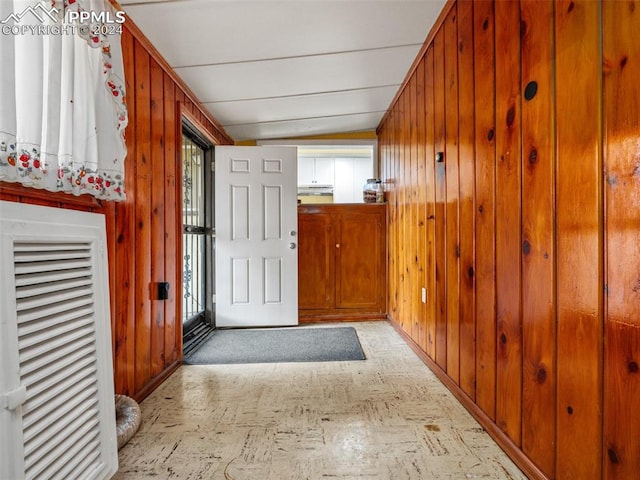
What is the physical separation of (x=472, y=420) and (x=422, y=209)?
1.33m

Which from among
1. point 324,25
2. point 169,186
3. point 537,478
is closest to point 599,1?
point 324,25

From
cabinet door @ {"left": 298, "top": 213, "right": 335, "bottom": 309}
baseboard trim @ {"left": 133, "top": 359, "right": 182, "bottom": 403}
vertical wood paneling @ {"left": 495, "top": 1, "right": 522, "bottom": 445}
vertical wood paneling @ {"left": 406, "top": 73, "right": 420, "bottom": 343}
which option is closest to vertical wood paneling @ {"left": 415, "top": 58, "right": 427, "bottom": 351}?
vertical wood paneling @ {"left": 406, "top": 73, "right": 420, "bottom": 343}

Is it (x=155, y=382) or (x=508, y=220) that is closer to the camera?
(x=508, y=220)

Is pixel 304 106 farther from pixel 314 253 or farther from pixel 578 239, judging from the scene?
pixel 578 239

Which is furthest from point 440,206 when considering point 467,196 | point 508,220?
point 508,220

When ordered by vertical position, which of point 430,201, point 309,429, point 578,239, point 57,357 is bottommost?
point 309,429

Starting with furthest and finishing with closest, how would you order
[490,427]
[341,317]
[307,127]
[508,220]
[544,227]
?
[307,127] → [341,317] → [490,427] → [508,220] → [544,227]

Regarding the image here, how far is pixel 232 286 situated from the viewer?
328 centimetres

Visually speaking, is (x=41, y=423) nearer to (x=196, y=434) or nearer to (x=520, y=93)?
(x=196, y=434)

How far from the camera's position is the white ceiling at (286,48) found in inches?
67.1

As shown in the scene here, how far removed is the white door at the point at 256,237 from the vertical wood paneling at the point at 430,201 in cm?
145

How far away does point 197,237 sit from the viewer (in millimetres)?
3297

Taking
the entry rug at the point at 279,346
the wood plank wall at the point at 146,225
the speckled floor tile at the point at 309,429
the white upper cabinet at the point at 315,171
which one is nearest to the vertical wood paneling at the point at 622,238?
→ the speckled floor tile at the point at 309,429

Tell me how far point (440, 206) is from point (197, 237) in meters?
2.33
